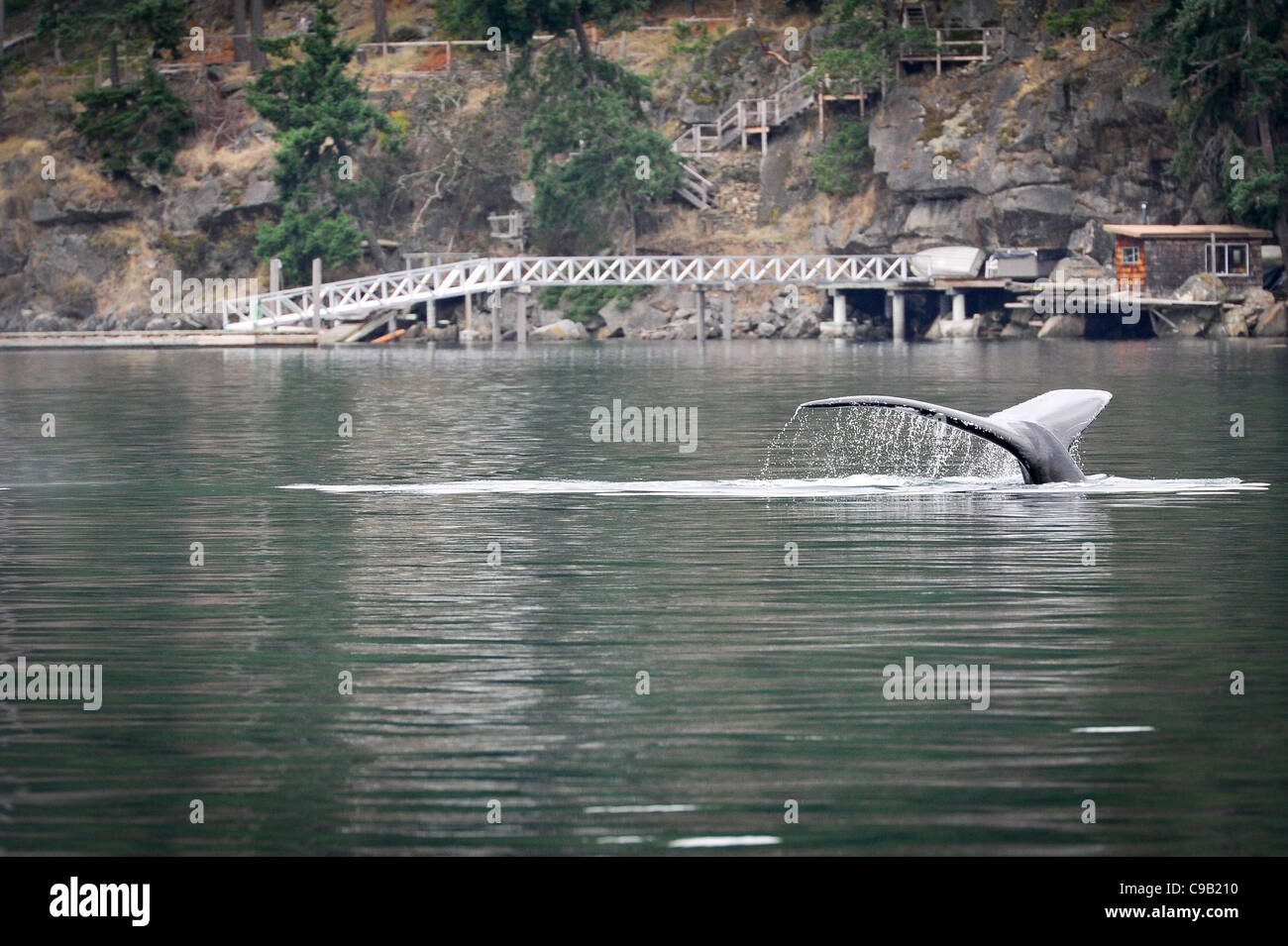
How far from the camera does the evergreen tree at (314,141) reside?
84062 millimetres

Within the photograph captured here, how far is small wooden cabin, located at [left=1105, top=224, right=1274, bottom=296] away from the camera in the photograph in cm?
7512

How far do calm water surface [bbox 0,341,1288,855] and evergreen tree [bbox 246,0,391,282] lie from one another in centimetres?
5567

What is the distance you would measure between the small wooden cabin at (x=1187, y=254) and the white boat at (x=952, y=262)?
711 cm

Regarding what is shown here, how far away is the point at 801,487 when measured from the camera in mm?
23766

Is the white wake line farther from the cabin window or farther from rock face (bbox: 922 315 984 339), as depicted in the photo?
rock face (bbox: 922 315 984 339)

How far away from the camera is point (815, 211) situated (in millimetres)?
90000

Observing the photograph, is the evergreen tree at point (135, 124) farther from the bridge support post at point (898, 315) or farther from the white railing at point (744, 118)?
the bridge support post at point (898, 315)

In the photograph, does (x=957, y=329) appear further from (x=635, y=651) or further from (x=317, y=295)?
(x=635, y=651)

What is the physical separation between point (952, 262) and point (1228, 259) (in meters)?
11.7

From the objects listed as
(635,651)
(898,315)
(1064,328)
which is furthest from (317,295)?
(635,651)

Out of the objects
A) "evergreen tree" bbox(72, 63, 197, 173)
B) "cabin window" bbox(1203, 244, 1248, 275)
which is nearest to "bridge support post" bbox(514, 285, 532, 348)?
"evergreen tree" bbox(72, 63, 197, 173)

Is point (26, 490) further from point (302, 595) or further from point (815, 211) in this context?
point (815, 211)

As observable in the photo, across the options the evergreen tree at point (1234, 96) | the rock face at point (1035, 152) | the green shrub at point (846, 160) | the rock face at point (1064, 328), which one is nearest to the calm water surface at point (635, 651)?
the evergreen tree at point (1234, 96)
